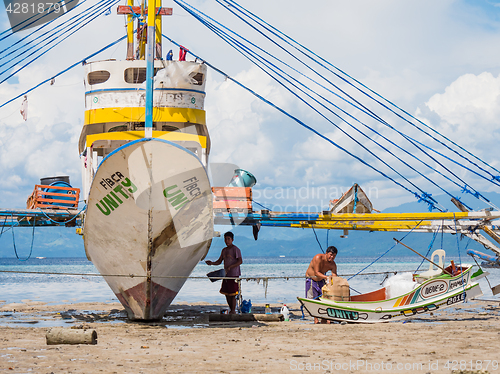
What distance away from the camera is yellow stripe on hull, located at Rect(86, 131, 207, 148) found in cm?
1432

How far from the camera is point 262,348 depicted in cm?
845

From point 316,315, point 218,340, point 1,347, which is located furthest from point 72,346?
point 316,315

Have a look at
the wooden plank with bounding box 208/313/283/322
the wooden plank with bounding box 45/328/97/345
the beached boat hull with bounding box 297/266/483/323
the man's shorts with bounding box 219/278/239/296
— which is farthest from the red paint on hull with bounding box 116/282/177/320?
the beached boat hull with bounding box 297/266/483/323

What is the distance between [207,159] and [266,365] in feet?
27.9

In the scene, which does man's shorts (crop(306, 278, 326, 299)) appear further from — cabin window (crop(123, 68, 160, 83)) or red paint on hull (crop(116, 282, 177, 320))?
cabin window (crop(123, 68, 160, 83))

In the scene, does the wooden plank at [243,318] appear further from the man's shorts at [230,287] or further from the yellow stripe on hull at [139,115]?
the yellow stripe on hull at [139,115]

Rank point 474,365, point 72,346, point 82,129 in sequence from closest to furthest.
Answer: point 474,365 → point 72,346 → point 82,129

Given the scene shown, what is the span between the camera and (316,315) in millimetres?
12023

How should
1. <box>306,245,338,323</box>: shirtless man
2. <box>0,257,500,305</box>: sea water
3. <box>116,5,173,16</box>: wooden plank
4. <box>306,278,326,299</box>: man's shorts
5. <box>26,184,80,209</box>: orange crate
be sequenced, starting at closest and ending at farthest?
<box>306,245,338,323</box>: shirtless man, <box>306,278,326,299</box>: man's shorts, <box>26,184,80,209</box>: orange crate, <box>116,5,173,16</box>: wooden plank, <box>0,257,500,305</box>: sea water

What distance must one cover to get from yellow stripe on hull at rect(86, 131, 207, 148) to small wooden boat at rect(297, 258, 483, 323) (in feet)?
17.6

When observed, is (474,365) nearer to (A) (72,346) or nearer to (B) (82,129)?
(A) (72,346)

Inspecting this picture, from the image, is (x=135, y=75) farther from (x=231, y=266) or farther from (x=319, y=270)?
(x=319, y=270)

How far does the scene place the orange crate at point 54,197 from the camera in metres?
15.3

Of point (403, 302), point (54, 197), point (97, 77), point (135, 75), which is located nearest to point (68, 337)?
point (403, 302)
